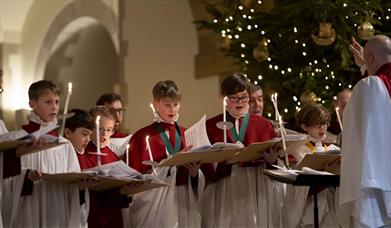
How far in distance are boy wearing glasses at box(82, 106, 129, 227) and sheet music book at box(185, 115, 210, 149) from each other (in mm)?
554

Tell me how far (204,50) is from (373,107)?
5.85 m

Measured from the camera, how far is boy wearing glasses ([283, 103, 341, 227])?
662 centimetres

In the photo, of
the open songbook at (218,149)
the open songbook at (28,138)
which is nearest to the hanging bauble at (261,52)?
the open songbook at (218,149)

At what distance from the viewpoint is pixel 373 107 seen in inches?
192

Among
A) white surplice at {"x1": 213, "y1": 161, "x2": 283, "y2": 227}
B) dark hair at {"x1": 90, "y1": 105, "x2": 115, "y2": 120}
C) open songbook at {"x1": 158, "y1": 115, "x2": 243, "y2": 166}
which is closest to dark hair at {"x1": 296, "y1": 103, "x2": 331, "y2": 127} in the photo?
white surplice at {"x1": 213, "y1": 161, "x2": 283, "y2": 227}

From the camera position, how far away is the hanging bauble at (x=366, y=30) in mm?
7707

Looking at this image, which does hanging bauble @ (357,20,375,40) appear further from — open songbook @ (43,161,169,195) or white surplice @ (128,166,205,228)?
open songbook @ (43,161,169,195)

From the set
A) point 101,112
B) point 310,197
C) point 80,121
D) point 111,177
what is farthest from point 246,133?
point 111,177

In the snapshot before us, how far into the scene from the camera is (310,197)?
665 cm

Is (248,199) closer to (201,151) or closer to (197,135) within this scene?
(197,135)

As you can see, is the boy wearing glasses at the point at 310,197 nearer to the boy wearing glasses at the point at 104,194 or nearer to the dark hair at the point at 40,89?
the boy wearing glasses at the point at 104,194

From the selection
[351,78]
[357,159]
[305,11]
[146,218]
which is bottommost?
[146,218]

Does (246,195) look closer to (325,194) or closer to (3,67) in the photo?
(325,194)

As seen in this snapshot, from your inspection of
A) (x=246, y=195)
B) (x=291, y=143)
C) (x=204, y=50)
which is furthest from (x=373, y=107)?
(x=204, y=50)
